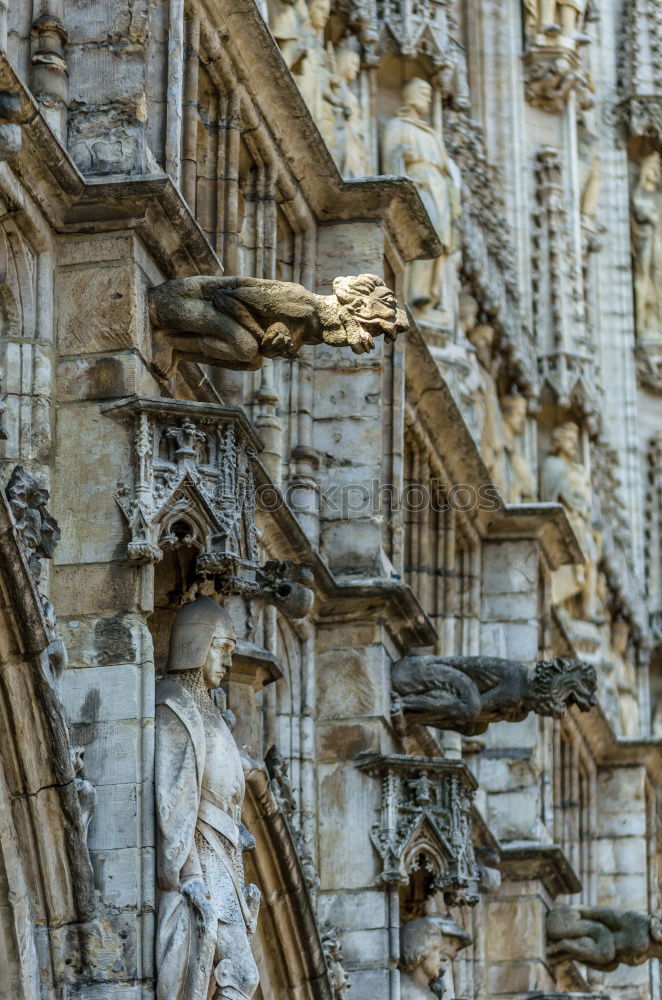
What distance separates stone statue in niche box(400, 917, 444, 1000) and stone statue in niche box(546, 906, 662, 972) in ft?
16.8

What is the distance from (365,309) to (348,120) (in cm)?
733

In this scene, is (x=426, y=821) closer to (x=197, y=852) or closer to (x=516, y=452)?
(x=197, y=852)

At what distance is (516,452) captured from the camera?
89.1ft

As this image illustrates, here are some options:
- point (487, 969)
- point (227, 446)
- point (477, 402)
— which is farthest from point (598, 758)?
point (227, 446)

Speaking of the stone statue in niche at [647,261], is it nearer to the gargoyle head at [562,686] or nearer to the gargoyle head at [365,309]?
the gargoyle head at [562,686]

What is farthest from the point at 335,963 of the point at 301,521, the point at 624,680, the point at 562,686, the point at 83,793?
the point at 624,680

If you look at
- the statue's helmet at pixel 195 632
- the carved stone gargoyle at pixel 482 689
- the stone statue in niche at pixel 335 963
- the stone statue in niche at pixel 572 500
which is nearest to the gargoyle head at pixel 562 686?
the carved stone gargoyle at pixel 482 689

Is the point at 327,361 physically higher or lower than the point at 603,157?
lower

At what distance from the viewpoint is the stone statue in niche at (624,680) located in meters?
30.5

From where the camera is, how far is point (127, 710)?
42.8 feet

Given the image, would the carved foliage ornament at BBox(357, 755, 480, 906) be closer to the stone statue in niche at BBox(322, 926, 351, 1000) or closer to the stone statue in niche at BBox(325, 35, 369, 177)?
the stone statue in niche at BBox(322, 926, 351, 1000)

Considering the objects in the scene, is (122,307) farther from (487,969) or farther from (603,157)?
(603,157)

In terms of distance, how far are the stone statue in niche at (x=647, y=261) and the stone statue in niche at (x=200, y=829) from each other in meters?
20.4

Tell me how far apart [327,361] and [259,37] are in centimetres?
240
